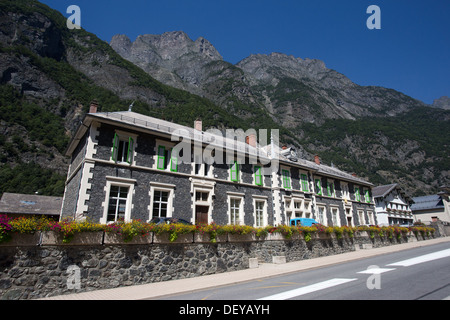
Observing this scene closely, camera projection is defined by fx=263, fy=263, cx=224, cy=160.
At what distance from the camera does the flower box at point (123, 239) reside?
925cm

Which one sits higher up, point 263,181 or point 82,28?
point 82,28

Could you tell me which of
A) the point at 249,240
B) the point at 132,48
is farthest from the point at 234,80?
the point at 249,240

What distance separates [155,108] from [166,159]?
254 ft

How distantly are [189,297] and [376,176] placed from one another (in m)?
101

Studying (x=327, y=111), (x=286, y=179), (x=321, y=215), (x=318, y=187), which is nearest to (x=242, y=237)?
(x=286, y=179)

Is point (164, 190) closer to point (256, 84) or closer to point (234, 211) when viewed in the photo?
point (234, 211)

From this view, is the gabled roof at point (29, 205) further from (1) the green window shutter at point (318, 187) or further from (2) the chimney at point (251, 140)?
(1) the green window shutter at point (318, 187)

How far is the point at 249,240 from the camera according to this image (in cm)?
1335

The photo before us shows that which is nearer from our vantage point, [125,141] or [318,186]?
[125,141]

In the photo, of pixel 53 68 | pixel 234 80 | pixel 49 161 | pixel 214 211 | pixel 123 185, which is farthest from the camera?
pixel 234 80

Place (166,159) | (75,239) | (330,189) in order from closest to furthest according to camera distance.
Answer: (75,239) < (166,159) < (330,189)

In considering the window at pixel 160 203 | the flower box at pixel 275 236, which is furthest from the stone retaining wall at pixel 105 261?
the window at pixel 160 203

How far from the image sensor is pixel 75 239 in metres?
8.62

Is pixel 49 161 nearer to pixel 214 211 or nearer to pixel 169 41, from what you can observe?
pixel 214 211
